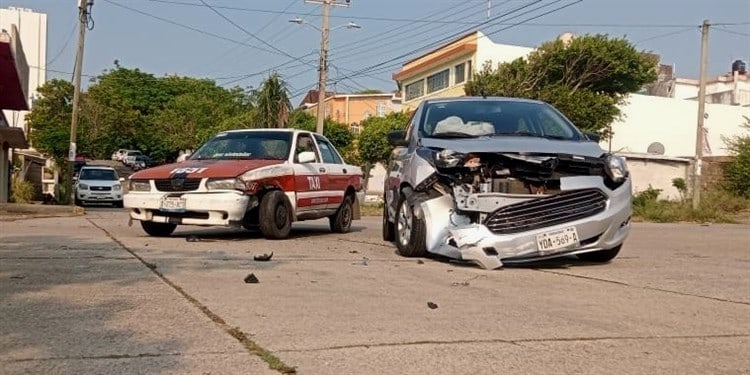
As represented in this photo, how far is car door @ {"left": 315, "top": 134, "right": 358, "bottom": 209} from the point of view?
12.9m

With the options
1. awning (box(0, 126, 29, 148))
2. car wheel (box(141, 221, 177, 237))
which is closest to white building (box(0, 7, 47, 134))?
awning (box(0, 126, 29, 148))

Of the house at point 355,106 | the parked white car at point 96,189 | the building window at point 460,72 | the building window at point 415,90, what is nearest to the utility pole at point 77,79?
the parked white car at point 96,189

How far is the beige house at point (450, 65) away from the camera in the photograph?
165 feet

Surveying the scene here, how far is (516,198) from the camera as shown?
7879 mm

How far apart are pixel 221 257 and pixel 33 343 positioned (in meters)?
4.22

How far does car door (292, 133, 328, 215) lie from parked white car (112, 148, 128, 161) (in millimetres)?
58458

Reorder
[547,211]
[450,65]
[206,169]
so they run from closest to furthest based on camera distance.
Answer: [547,211] < [206,169] < [450,65]

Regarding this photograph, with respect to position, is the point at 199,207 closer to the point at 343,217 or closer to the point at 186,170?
the point at 186,170

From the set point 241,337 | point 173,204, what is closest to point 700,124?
point 173,204

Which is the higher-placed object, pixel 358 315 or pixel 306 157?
pixel 306 157

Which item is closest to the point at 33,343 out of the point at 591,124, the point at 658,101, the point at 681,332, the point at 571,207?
the point at 681,332

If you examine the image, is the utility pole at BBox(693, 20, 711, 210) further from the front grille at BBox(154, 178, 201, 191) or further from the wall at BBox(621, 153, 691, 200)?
the front grille at BBox(154, 178, 201, 191)

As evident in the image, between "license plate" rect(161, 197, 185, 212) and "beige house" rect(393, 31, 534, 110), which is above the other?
"beige house" rect(393, 31, 534, 110)

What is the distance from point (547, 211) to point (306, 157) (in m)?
4.59
